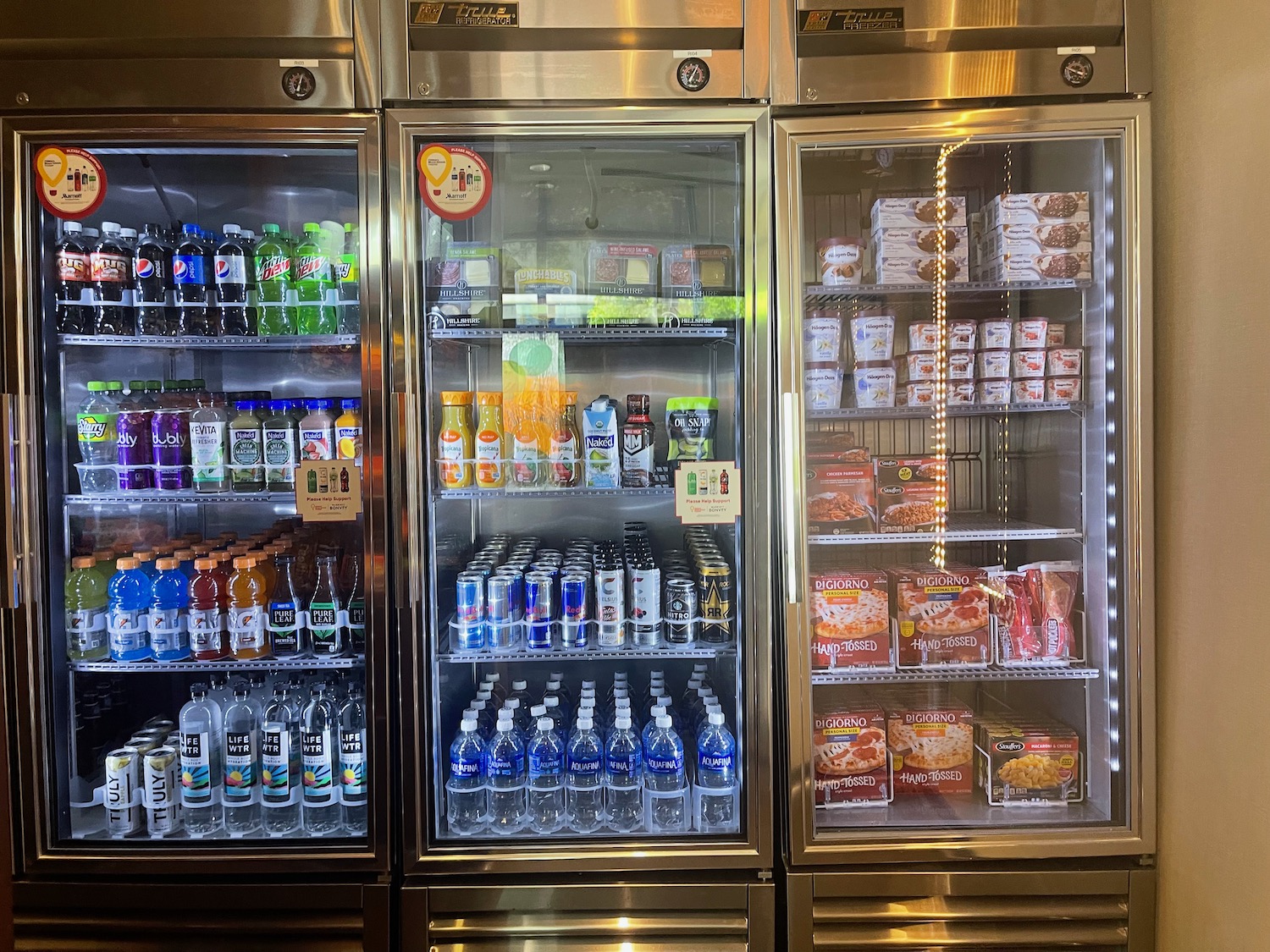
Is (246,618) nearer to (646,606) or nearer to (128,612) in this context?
(128,612)

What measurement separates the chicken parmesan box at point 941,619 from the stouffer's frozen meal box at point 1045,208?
37.2 inches

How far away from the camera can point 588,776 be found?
2.04 m

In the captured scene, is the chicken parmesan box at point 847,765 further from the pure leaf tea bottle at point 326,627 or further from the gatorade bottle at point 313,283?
the gatorade bottle at point 313,283

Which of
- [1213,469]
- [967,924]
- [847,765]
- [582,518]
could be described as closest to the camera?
[1213,469]

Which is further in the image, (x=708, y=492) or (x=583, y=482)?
(x=583, y=482)

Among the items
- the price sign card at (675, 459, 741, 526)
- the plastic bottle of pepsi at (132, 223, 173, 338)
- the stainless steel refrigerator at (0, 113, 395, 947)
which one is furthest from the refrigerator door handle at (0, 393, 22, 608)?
the price sign card at (675, 459, 741, 526)

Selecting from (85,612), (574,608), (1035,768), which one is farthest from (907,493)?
(85,612)

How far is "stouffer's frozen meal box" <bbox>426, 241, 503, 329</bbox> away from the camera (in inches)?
79.7

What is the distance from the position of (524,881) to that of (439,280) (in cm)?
153

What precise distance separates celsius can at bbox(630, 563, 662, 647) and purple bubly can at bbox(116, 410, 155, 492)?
52.2 inches

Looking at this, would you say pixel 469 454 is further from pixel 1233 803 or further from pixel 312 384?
pixel 1233 803

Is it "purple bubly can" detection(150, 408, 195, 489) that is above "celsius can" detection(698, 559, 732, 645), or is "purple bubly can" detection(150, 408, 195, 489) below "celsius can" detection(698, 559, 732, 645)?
above

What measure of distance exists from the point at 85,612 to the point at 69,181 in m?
1.07

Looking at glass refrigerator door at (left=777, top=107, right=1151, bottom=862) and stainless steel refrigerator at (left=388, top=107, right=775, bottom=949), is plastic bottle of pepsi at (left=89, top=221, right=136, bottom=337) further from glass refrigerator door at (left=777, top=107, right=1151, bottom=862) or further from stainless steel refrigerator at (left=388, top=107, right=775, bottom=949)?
glass refrigerator door at (left=777, top=107, right=1151, bottom=862)
